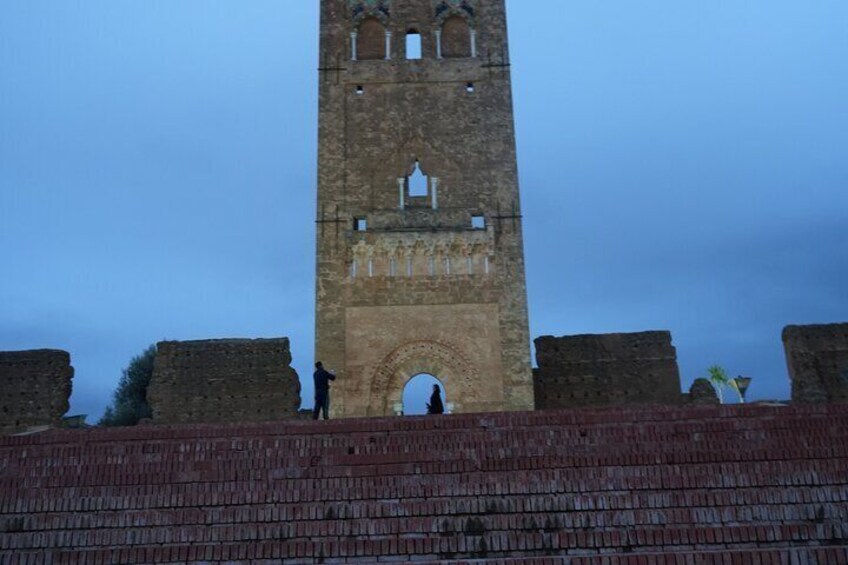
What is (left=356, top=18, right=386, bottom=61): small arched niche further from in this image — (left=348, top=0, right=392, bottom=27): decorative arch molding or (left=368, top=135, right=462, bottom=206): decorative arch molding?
(left=368, top=135, right=462, bottom=206): decorative arch molding

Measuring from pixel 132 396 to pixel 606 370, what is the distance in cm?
2457

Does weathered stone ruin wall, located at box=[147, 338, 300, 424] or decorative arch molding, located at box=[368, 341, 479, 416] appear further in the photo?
weathered stone ruin wall, located at box=[147, 338, 300, 424]

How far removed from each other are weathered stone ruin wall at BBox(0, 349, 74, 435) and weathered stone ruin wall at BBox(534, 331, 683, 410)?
12.5 meters

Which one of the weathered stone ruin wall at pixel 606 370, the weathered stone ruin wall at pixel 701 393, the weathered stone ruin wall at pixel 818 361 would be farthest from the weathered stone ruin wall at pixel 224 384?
the weathered stone ruin wall at pixel 818 361

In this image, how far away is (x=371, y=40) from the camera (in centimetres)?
2186

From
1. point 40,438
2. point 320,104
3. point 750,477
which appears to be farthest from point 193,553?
point 320,104

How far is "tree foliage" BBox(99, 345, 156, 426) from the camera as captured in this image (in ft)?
111

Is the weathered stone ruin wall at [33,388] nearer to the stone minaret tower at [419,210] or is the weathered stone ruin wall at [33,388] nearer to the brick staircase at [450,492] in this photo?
the stone minaret tower at [419,210]

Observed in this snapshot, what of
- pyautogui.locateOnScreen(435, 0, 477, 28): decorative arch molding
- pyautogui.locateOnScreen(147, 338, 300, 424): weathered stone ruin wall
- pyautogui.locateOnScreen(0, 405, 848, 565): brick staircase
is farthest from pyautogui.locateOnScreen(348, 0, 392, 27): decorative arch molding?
pyautogui.locateOnScreen(0, 405, 848, 565): brick staircase

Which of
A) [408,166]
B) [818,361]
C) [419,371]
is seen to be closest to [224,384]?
[419,371]

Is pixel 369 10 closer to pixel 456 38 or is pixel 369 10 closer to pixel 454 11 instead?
pixel 454 11

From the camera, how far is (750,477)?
699 cm

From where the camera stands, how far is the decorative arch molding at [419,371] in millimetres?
18531

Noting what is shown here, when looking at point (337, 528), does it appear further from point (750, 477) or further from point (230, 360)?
point (230, 360)
